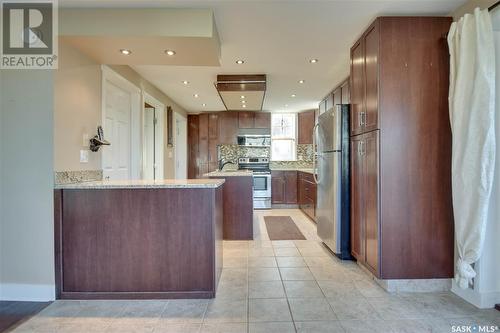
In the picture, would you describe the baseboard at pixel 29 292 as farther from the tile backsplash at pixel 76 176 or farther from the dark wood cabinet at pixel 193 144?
the dark wood cabinet at pixel 193 144

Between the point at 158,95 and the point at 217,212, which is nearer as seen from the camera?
the point at 217,212

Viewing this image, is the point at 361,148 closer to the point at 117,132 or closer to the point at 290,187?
the point at 117,132

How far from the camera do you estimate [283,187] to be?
647 cm

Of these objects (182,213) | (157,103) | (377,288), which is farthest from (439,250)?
(157,103)

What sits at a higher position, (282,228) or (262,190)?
(262,190)

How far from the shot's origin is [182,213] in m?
2.25

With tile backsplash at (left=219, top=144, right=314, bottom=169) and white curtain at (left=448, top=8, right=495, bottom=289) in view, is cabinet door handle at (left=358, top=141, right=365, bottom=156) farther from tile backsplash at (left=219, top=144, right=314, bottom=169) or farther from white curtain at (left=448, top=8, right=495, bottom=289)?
tile backsplash at (left=219, top=144, right=314, bottom=169)

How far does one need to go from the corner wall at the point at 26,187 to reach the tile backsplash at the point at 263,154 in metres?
4.67

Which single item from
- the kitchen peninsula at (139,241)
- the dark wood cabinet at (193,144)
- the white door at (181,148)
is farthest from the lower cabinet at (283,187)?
the kitchen peninsula at (139,241)

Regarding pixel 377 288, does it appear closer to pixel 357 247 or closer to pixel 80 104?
pixel 357 247

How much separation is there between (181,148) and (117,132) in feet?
9.70

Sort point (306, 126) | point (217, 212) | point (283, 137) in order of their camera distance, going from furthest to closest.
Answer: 1. point (283, 137)
2. point (306, 126)
3. point (217, 212)

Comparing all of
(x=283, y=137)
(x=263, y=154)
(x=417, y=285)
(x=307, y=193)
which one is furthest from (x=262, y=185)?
(x=417, y=285)

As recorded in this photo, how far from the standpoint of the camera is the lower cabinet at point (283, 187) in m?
6.45
